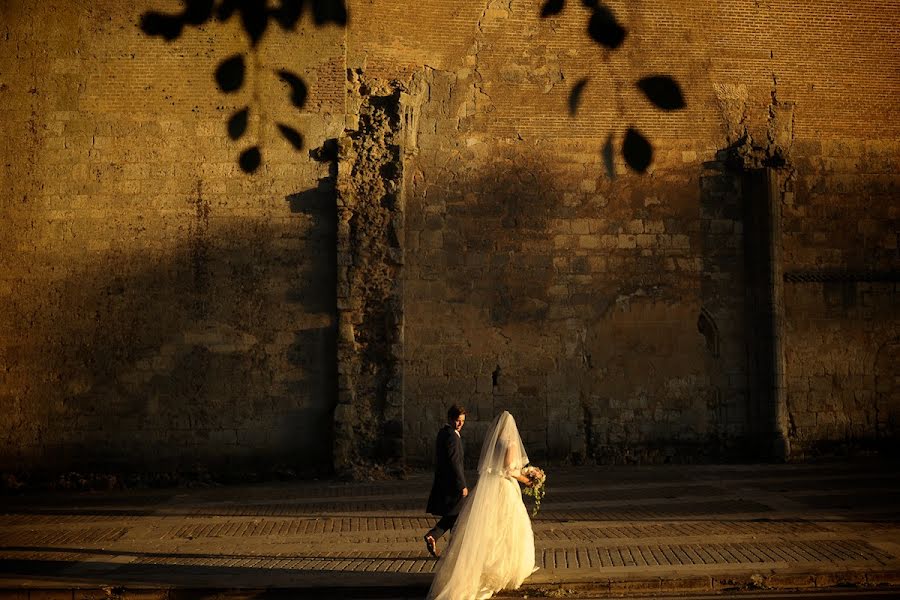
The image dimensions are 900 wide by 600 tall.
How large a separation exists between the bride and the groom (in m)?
0.60

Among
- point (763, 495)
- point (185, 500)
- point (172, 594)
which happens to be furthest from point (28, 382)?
point (763, 495)

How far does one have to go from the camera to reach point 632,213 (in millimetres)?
13266

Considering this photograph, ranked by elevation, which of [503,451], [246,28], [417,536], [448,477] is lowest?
[417,536]

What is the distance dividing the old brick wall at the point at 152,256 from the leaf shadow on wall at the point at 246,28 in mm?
108

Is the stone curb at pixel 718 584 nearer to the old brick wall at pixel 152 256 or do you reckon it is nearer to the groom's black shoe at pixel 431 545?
the groom's black shoe at pixel 431 545

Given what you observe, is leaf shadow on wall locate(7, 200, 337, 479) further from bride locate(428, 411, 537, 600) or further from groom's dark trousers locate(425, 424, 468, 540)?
bride locate(428, 411, 537, 600)

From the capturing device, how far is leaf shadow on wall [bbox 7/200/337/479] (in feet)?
39.6

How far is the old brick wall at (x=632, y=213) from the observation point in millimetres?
12836

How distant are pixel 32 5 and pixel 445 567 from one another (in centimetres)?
1113

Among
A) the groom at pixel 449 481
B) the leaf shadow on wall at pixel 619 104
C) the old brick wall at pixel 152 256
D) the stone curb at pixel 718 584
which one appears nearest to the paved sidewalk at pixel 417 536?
the stone curb at pixel 718 584

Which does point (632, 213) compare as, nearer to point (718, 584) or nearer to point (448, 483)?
point (448, 483)

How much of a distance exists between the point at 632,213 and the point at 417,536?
7.26m

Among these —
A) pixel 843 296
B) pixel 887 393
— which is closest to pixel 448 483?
pixel 843 296

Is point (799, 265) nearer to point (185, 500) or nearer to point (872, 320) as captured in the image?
point (872, 320)
